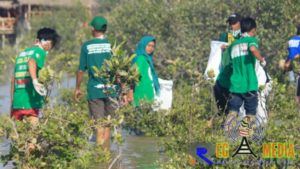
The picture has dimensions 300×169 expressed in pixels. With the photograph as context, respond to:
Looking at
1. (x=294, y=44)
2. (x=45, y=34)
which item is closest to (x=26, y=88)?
(x=45, y=34)

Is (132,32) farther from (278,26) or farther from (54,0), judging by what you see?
(54,0)

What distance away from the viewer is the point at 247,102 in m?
10.5

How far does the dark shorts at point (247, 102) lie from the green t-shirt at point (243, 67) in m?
0.07

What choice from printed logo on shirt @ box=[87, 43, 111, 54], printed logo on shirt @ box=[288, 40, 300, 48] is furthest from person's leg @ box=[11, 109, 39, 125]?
printed logo on shirt @ box=[288, 40, 300, 48]

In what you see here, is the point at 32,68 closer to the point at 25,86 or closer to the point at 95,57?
the point at 25,86

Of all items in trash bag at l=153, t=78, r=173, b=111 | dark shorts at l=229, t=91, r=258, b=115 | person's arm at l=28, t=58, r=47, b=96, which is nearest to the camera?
person's arm at l=28, t=58, r=47, b=96

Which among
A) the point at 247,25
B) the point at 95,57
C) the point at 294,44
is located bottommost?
the point at 95,57

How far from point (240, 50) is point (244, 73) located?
26 centimetres

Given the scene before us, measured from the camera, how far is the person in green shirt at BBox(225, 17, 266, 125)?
409 inches

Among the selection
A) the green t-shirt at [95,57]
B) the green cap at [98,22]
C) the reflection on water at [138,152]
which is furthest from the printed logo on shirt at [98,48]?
the reflection on water at [138,152]

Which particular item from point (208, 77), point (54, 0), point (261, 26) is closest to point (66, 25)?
point (54, 0)

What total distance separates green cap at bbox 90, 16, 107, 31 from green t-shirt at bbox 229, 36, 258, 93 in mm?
1464

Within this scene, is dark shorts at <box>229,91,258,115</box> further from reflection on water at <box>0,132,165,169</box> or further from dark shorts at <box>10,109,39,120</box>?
dark shorts at <box>10,109,39,120</box>

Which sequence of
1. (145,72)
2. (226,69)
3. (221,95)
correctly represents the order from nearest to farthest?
(226,69)
(221,95)
(145,72)
